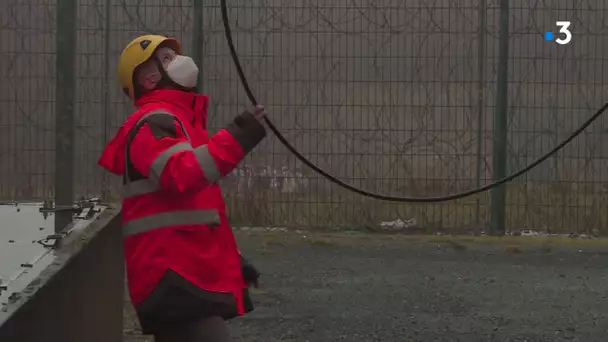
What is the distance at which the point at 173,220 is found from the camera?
3105mm

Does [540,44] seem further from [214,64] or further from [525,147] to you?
[214,64]

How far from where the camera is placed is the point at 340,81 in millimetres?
8508

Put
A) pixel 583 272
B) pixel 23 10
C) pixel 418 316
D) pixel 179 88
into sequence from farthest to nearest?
1. pixel 23 10
2. pixel 583 272
3. pixel 418 316
4. pixel 179 88

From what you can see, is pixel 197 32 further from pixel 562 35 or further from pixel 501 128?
pixel 562 35

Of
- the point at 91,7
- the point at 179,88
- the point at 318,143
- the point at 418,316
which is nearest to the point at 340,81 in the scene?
the point at 318,143

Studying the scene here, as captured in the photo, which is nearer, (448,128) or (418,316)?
(418,316)

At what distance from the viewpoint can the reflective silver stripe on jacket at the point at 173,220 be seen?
10.2 ft

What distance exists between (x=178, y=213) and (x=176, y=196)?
2.1 inches

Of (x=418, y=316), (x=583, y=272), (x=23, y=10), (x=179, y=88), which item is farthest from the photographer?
(x=23, y=10)

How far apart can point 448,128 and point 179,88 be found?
5.43 m

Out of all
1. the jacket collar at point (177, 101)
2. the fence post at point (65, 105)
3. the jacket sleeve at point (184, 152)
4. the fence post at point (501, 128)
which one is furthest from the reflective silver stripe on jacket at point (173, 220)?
the fence post at point (501, 128)

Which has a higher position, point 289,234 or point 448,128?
point 448,128

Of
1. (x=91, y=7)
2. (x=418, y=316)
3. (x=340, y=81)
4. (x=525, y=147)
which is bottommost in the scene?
(x=418, y=316)

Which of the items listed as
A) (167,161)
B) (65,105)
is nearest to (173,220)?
(167,161)
